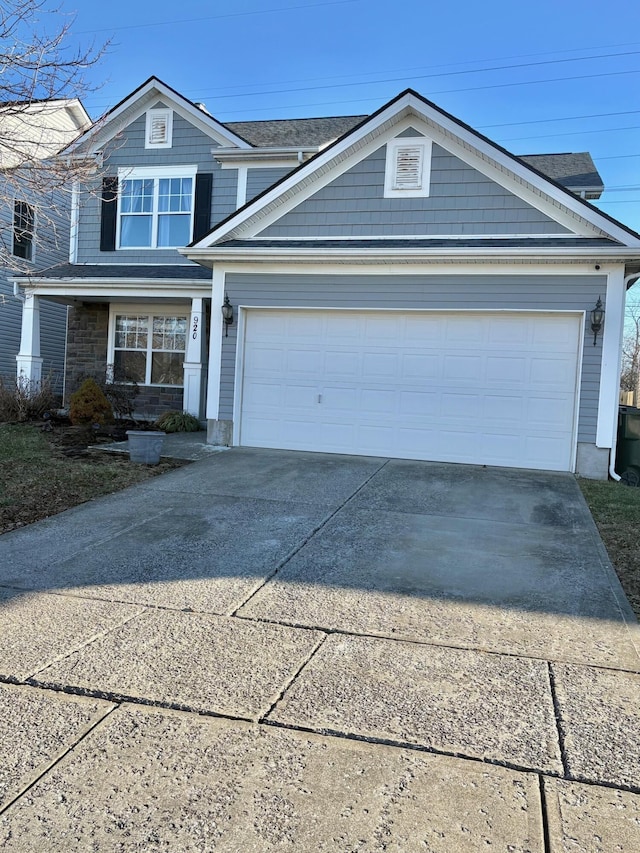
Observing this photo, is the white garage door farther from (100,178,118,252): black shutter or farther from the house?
→ (100,178,118,252): black shutter

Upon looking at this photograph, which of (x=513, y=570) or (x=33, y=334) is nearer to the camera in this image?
(x=513, y=570)

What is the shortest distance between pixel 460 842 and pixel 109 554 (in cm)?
390

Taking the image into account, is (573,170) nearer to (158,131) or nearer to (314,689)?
(158,131)

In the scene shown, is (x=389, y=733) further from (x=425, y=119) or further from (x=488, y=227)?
(x=425, y=119)

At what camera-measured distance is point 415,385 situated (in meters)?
10.3

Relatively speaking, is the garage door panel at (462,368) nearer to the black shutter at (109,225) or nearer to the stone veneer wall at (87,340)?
the stone veneer wall at (87,340)

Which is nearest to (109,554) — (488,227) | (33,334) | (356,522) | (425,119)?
(356,522)

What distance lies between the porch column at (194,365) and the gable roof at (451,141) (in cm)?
259

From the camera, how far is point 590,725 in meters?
3.08

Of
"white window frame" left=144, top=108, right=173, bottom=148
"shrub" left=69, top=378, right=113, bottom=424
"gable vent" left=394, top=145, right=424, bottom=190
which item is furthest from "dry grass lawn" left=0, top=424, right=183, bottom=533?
"white window frame" left=144, top=108, right=173, bottom=148

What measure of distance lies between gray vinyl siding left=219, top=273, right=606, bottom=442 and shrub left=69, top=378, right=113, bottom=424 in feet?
9.19

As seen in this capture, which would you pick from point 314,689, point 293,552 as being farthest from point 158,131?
point 314,689

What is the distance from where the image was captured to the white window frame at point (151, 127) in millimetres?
15125

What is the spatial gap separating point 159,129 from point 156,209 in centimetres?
187
